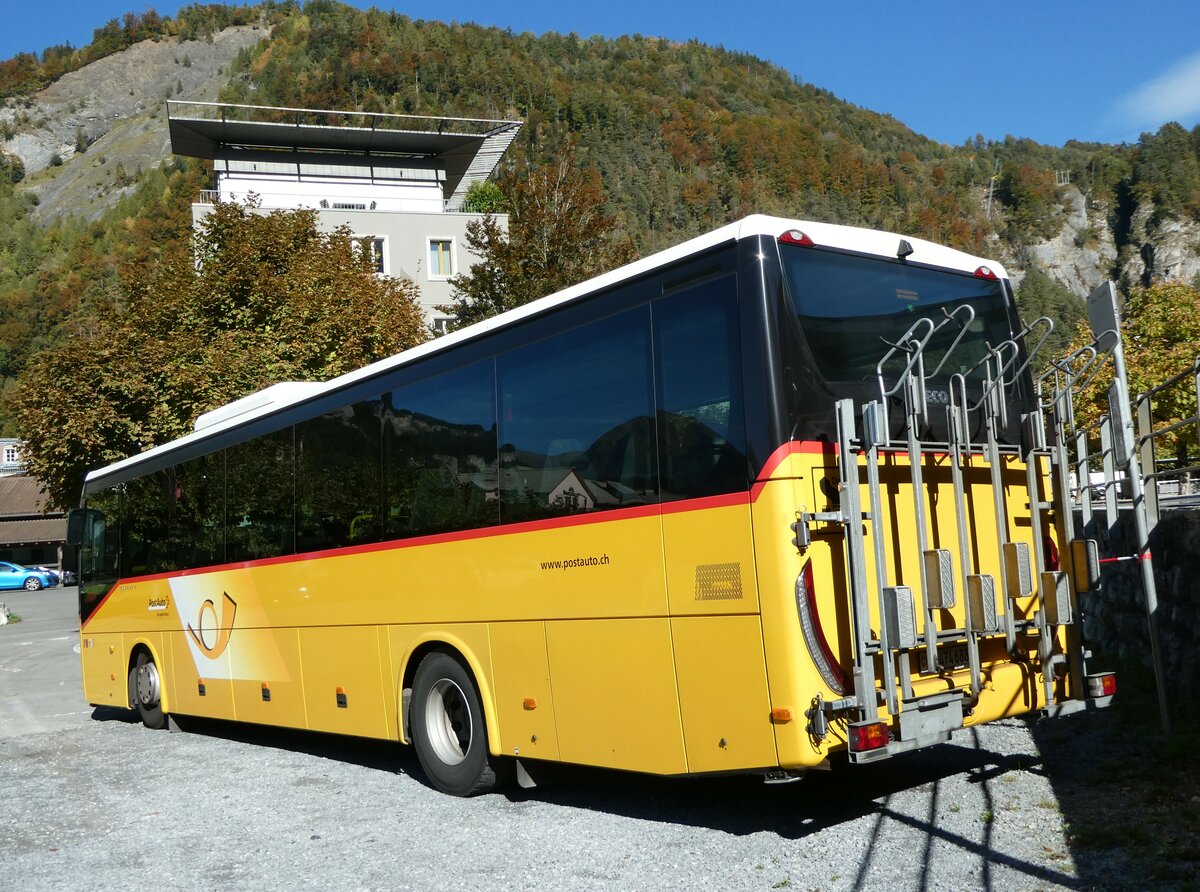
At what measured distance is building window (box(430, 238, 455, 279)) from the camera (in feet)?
161

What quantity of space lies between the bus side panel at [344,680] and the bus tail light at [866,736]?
14.2 feet

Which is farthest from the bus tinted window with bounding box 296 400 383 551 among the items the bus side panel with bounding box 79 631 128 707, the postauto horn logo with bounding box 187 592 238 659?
the bus side panel with bounding box 79 631 128 707

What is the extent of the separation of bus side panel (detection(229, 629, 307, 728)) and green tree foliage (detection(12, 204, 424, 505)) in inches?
525

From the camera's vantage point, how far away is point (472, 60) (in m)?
145

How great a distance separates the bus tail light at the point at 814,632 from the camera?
5.77 meters

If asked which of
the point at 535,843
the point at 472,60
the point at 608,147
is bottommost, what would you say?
the point at 535,843

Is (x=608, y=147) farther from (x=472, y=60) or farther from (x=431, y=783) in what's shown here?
(x=431, y=783)

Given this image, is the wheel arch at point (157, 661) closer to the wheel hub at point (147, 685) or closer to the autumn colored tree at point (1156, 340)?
the wheel hub at point (147, 685)

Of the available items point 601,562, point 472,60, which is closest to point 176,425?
point 601,562

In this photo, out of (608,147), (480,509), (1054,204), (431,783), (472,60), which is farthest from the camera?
(1054,204)

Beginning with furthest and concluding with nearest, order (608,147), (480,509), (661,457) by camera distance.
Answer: (608,147) < (480,509) < (661,457)

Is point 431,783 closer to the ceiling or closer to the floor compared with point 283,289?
closer to the floor

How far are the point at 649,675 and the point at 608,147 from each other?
131 m

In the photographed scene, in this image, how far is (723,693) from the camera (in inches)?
237
